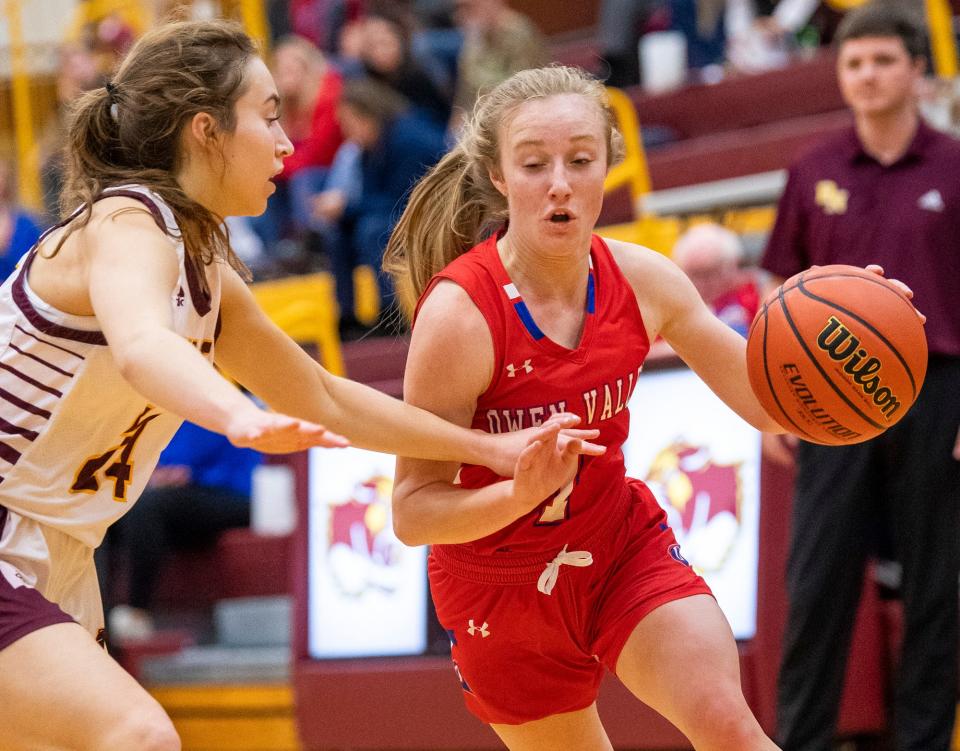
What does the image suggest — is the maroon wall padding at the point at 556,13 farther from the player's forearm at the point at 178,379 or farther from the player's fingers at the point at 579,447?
the player's forearm at the point at 178,379

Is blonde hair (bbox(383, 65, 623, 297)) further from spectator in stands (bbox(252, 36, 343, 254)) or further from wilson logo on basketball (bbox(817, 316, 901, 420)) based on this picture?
spectator in stands (bbox(252, 36, 343, 254))

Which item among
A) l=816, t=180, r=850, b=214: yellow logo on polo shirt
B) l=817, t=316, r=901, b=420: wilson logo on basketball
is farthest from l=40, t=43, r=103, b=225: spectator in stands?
l=817, t=316, r=901, b=420: wilson logo on basketball

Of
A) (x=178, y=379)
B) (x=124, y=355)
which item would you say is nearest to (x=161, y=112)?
(x=124, y=355)

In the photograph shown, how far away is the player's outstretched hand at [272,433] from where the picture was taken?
7.82 ft

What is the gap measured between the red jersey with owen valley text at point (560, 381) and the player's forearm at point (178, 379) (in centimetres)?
92

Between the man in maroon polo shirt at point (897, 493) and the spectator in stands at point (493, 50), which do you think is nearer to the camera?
the man in maroon polo shirt at point (897, 493)

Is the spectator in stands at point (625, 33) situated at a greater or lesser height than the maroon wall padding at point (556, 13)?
lesser

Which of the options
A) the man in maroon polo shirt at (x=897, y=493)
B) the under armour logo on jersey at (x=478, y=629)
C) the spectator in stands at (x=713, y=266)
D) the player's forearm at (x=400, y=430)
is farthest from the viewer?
the spectator in stands at (x=713, y=266)

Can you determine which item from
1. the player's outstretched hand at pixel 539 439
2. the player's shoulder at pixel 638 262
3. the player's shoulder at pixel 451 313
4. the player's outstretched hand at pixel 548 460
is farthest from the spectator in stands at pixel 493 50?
the player's outstretched hand at pixel 548 460

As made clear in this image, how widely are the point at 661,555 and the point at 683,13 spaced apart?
Result: 6885mm

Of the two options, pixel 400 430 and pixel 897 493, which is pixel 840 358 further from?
pixel 897 493

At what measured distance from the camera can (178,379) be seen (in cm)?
253

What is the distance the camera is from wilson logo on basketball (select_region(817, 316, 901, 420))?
3332 millimetres

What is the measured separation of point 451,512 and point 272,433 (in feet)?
3.06
